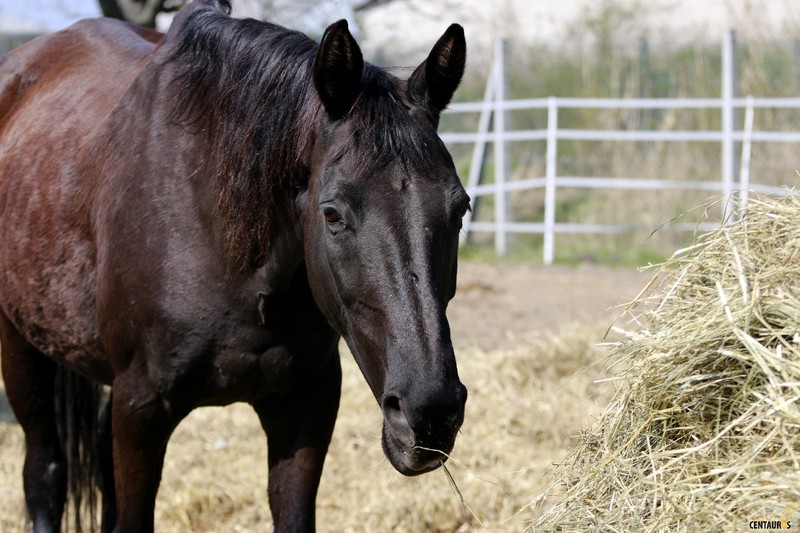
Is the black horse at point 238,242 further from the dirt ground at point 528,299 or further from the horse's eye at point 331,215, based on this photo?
the dirt ground at point 528,299

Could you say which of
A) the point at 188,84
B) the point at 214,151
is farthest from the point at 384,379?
the point at 188,84

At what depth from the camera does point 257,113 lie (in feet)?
8.45

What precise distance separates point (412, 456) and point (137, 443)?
45.1 inches

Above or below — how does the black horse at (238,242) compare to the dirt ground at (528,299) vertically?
above

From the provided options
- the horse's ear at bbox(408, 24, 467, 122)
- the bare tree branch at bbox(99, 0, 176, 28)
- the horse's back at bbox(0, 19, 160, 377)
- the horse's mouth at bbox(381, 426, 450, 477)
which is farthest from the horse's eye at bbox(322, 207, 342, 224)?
the bare tree branch at bbox(99, 0, 176, 28)

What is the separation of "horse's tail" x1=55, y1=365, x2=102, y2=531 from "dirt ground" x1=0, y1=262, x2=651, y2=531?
0.79 feet

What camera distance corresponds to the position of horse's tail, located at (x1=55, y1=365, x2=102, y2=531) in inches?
150

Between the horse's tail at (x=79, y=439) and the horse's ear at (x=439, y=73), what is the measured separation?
2.21 metres

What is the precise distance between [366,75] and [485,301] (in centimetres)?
596

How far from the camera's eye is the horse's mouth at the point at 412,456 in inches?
79.9

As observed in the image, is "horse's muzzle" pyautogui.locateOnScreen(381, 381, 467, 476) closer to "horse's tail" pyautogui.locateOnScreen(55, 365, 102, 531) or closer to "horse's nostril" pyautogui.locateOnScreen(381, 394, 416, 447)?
"horse's nostril" pyautogui.locateOnScreen(381, 394, 416, 447)

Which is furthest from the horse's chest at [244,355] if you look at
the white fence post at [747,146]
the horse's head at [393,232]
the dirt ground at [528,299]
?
the white fence post at [747,146]

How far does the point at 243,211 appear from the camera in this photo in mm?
2598

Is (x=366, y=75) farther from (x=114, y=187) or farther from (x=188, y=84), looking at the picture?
(x=114, y=187)
